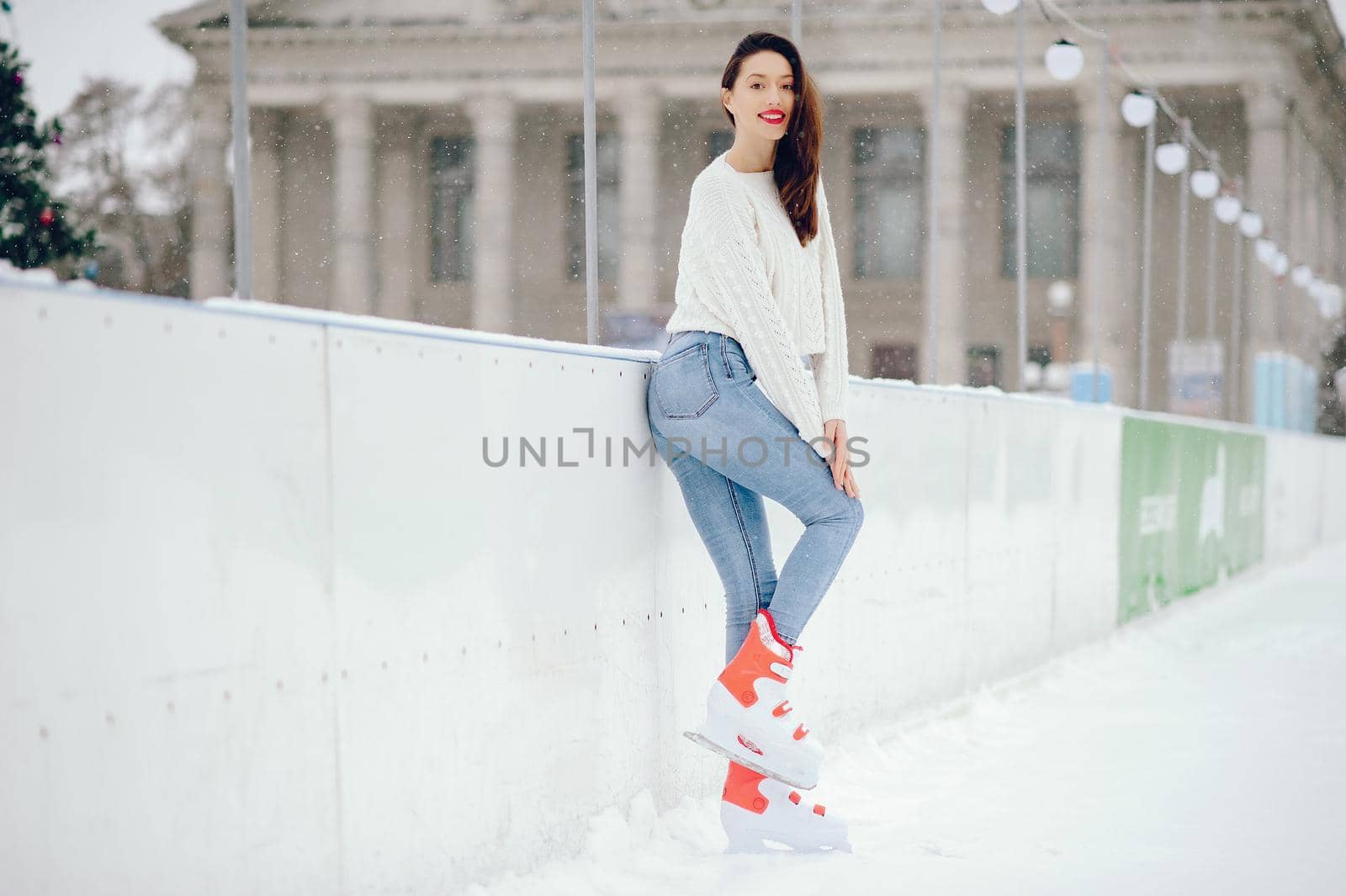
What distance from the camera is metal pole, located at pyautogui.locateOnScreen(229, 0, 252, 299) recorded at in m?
2.68

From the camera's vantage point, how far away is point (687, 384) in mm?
3236

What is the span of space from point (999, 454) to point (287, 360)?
14.1ft

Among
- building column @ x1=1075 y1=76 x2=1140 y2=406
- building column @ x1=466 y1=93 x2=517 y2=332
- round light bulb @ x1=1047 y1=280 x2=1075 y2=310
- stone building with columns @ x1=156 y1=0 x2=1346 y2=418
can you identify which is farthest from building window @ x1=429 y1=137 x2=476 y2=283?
building column @ x1=1075 y1=76 x2=1140 y2=406

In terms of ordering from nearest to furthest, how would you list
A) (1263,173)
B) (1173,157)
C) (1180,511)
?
(1180,511) → (1173,157) → (1263,173)

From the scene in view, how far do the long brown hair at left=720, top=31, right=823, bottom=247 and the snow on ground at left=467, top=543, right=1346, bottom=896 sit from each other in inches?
56.5

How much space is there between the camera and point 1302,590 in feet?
35.7

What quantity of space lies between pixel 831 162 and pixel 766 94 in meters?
34.6

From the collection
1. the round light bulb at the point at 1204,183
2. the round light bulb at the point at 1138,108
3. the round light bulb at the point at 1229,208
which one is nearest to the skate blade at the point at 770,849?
the round light bulb at the point at 1138,108

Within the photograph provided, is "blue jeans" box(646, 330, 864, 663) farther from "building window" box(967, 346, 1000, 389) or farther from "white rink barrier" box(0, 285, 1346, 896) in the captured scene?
"building window" box(967, 346, 1000, 389)

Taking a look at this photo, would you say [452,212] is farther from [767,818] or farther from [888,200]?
[767,818]

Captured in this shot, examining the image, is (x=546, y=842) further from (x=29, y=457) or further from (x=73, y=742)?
(x=29, y=457)

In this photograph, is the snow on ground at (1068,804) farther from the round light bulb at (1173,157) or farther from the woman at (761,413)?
the round light bulb at (1173,157)

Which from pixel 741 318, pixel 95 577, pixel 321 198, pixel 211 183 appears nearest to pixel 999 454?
pixel 741 318

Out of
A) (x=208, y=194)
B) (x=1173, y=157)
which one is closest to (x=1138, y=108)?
(x=1173, y=157)
